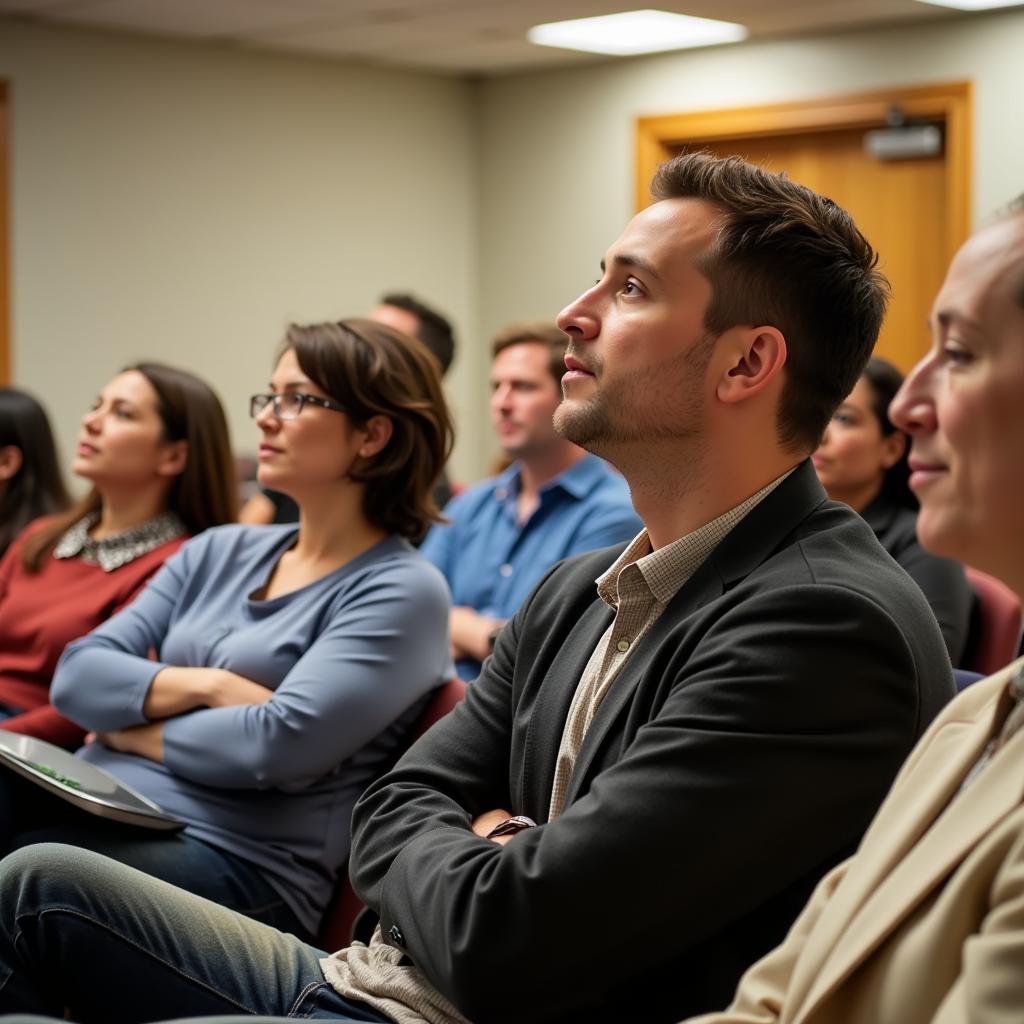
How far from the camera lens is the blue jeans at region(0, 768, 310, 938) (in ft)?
7.02

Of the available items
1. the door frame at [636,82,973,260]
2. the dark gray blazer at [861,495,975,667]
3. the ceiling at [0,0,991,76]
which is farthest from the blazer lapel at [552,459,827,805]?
the ceiling at [0,0,991,76]

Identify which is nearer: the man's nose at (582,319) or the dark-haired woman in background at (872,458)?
the man's nose at (582,319)

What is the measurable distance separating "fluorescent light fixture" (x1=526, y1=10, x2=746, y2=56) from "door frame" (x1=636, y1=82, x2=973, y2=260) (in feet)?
1.04

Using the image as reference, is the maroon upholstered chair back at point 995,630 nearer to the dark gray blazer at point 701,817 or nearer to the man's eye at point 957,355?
the dark gray blazer at point 701,817

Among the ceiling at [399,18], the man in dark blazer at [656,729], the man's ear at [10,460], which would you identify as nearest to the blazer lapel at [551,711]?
the man in dark blazer at [656,729]

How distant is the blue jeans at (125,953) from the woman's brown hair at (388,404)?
0.96 meters

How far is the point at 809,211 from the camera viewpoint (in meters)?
1.61

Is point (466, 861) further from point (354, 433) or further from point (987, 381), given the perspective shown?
point (354, 433)

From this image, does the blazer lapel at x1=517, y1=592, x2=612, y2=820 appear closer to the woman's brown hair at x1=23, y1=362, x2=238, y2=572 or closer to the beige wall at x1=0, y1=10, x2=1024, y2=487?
the woman's brown hair at x1=23, y1=362, x2=238, y2=572

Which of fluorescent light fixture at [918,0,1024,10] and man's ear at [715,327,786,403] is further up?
fluorescent light fixture at [918,0,1024,10]

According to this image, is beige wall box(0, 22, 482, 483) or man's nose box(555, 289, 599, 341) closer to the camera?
man's nose box(555, 289, 599, 341)

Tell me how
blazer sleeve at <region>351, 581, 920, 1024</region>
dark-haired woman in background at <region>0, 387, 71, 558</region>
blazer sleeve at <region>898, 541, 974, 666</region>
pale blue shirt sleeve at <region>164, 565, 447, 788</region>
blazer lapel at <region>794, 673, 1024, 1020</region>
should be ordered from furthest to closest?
dark-haired woman in background at <region>0, 387, 71, 558</region>
blazer sleeve at <region>898, 541, 974, 666</region>
pale blue shirt sleeve at <region>164, 565, 447, 788</region>
blazer sleeve at <region>351, 581, 920, 1024</region>
blazer lapel at <region>794, 673, 1024, 1020</region>

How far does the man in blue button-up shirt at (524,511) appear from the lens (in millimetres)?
3557

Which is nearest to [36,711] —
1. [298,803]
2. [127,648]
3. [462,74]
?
[127,648]
